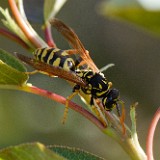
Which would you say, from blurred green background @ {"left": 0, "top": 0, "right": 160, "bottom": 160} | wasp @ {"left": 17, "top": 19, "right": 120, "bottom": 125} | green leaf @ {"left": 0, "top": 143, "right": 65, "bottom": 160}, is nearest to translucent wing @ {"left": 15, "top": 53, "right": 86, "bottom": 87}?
wasp @ {"left": 17, "top": 19, "right": 120, "bottom": 125}

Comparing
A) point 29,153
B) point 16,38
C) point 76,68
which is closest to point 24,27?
point 16,38

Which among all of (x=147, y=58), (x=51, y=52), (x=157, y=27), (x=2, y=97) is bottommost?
(x=157, y=27)

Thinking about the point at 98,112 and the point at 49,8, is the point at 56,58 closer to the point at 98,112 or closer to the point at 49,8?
the point at 49,8

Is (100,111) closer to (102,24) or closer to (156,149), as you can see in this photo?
(156,149)

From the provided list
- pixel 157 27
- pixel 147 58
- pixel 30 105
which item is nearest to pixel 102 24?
pixel 147 58

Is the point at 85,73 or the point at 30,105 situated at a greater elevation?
the point at 30,105

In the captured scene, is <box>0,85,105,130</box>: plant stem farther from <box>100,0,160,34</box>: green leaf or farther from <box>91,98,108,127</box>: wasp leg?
<box>100,0,160,34</box>: green leaf
